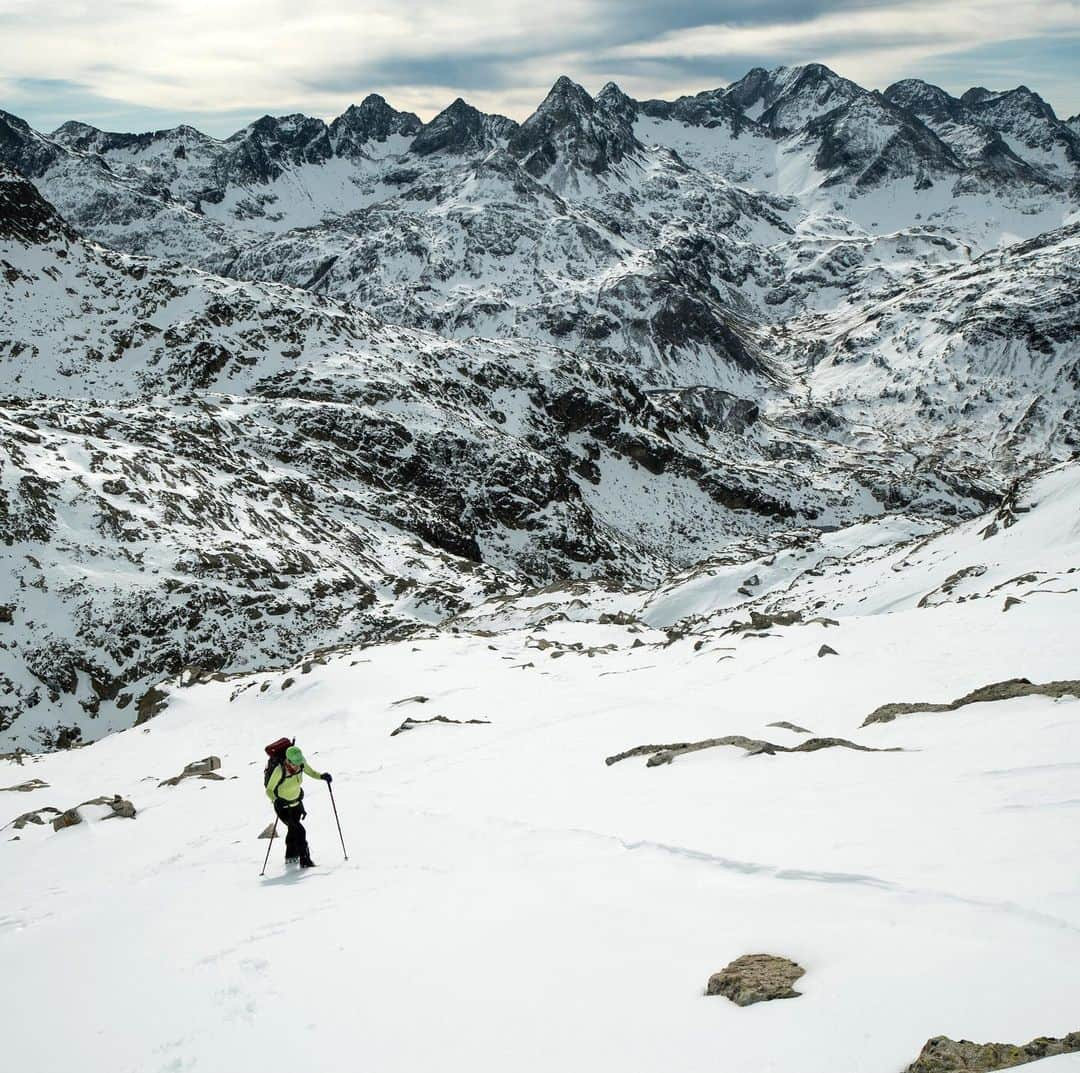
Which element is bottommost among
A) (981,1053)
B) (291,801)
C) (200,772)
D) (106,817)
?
(200,772)

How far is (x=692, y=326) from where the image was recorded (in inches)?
7726

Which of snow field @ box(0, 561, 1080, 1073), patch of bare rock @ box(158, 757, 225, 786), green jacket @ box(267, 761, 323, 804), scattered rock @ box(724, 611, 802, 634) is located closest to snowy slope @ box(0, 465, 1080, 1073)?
snow field @ box(0, 561, 1080, 1073)

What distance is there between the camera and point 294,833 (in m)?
10.5

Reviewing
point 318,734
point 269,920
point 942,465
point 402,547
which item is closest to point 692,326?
point 942,465

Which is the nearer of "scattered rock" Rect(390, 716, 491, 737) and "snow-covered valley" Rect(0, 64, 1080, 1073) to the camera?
"snow-covered valley" Rect(0, 64, 1080, 1073)

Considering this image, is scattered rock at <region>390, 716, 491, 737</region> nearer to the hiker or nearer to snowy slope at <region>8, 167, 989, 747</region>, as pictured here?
the hiker

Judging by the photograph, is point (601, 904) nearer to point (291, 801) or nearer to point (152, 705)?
point (291, 801)

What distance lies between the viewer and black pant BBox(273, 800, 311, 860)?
10.5 m

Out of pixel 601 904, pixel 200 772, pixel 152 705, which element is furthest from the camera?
pixel 152 705

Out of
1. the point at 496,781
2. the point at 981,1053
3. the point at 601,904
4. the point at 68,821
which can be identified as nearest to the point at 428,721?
the point at 496,781

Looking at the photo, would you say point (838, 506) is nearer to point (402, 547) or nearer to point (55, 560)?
point (402, 547)

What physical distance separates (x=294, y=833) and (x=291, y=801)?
1.34 ft

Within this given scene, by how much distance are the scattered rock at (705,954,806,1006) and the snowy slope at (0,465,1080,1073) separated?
11cm

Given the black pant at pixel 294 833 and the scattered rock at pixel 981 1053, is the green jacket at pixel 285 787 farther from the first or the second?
the scattered rock at pixel 981 1053
